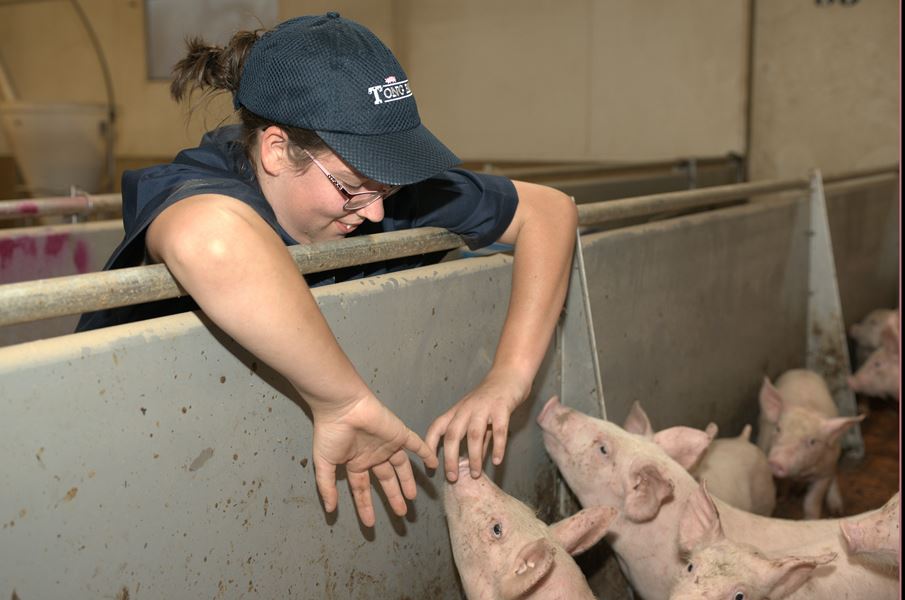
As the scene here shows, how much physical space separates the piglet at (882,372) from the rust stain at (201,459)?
307 cm

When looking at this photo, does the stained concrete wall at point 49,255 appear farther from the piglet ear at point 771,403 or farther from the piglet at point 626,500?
the piglet ear at point 771,403

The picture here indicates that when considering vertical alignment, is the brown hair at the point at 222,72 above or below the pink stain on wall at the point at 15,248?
above

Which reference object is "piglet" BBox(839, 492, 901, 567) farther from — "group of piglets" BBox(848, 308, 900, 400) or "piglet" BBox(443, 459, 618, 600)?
"group of piglets" BBox(848, 308, 900, 400)

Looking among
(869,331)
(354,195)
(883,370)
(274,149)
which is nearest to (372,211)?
(354,195)

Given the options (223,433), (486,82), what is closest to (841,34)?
(486,82)

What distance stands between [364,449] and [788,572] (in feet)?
2.66

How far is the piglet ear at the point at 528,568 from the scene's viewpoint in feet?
5.43

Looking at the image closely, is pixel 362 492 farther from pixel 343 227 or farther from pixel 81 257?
pixel 81 257

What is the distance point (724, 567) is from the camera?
1.76 metres

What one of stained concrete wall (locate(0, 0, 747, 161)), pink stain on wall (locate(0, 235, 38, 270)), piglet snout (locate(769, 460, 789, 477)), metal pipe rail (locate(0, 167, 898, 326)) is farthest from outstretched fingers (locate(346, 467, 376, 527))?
stained concrete wall (locate(0, 0, 747, 161))

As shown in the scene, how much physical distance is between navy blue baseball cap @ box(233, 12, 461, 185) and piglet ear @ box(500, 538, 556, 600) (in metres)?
0.69

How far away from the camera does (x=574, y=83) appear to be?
651 cm

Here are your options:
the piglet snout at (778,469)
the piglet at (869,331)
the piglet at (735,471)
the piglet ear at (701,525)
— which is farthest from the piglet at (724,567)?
the piglet at (869,331)

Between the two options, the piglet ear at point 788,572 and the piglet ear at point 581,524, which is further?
the piglet ear at point 581,524
